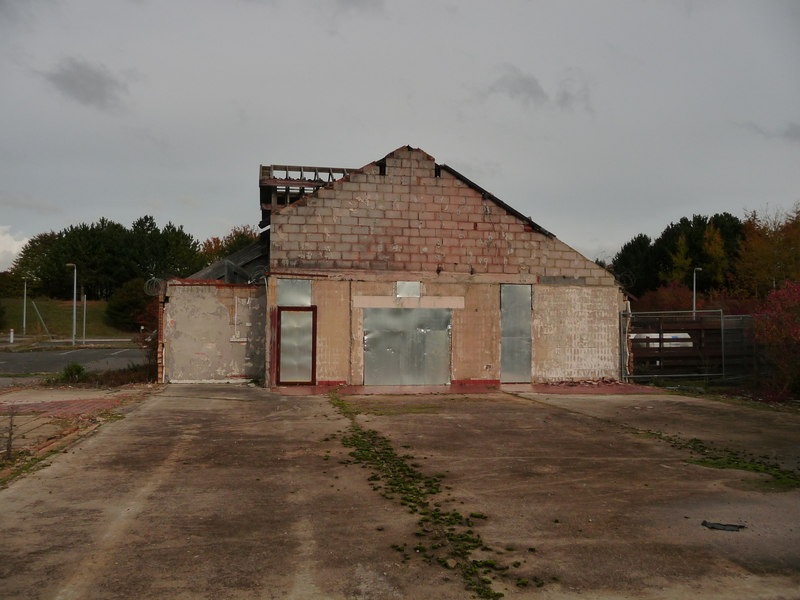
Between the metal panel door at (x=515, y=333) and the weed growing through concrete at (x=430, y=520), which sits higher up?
the metal panel door at (x=515, y=333)

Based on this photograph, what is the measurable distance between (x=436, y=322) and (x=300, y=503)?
11.2 meters

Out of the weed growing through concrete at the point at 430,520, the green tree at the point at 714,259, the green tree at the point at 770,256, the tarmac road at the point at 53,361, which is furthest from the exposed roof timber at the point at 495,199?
the green tree at the point at 714,259

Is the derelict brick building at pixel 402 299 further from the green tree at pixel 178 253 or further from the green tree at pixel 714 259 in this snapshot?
the green tree at pixel 178 253

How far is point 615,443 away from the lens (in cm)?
961

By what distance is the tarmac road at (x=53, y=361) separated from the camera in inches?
1020

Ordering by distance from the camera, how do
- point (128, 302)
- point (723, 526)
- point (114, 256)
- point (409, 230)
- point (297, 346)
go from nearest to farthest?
point (723, 526)
point (297, 346)
point (409, 230)
point (128, 302)
point (114, 256)

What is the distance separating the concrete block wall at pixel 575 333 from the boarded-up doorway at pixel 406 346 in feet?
9.19

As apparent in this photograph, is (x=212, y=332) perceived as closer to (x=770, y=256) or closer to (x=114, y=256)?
(x=770, y=256)

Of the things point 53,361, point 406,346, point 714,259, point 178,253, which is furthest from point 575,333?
point 178,253

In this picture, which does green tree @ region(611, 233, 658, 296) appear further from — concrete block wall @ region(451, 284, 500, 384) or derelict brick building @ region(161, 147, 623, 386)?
concrete block wall @ region(451, 284, 500, 384)

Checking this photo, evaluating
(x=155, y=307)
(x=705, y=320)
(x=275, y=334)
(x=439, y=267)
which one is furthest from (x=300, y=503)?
(x=705, y=320)

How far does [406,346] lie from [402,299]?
132 cm

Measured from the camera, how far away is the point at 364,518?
584 centimetres

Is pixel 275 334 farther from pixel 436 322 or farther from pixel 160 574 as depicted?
pixel 160 574
